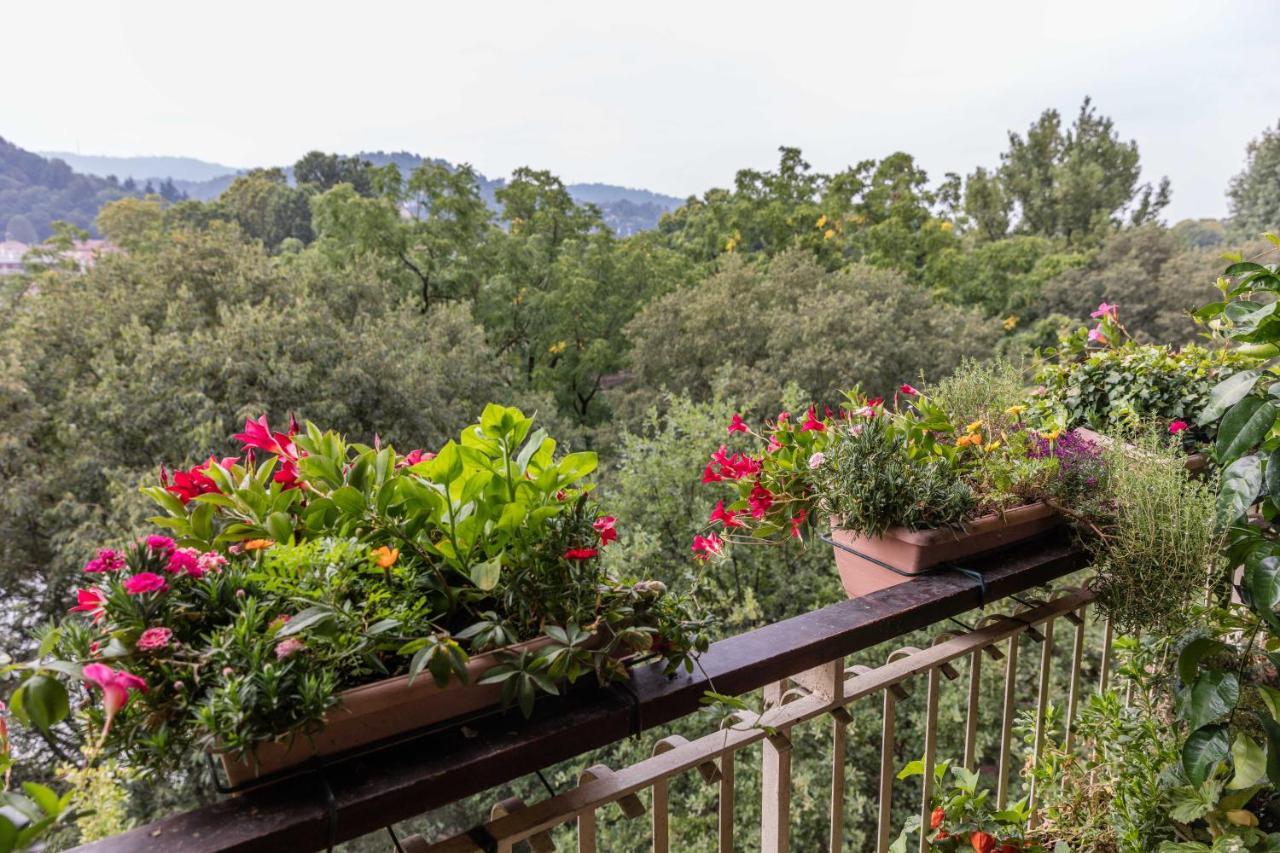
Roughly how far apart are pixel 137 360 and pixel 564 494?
630 centimetres

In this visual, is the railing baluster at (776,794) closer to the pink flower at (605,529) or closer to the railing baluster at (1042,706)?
the pink flower at (605,529)

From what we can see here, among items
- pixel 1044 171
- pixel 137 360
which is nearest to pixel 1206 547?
pixel 137 360

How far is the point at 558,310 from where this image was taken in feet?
34.6

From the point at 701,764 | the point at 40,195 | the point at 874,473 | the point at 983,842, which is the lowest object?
the point at 983,842

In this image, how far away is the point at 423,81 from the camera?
9898 mm

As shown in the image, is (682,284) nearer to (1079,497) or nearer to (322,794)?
(1079,497)

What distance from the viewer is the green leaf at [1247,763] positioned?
0.99 m

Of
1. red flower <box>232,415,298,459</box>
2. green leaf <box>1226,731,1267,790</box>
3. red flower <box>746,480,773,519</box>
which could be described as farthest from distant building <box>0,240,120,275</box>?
green leaf <box>1226,731,1267,790</box>

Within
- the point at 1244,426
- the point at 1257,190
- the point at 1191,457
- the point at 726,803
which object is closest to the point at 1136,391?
the point at 1191,457

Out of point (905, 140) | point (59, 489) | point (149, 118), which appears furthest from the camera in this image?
point (905, 140)

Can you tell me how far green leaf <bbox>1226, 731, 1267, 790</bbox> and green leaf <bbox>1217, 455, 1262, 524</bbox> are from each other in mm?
359

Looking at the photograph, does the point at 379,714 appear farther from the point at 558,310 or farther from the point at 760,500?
the point at 558,310

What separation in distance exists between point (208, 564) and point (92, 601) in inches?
3.2

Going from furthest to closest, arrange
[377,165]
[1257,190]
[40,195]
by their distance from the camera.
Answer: [1257,190]
[40,195]
[377,165]
